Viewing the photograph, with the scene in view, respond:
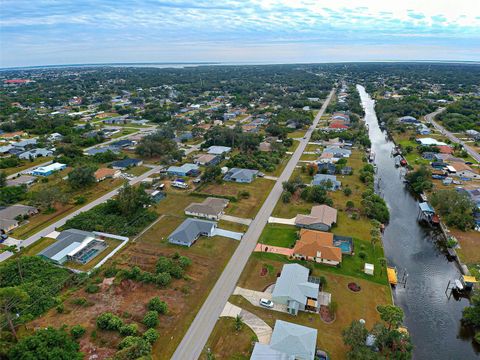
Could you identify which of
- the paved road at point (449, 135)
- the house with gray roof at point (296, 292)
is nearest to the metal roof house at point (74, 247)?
the house with gray roof at point (296, 292)

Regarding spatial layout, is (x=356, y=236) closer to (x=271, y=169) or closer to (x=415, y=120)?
(x=271, y=169)

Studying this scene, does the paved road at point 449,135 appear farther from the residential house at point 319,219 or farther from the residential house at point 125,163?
the residential house at point 125,163

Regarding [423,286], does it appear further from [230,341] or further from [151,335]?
[151,335]

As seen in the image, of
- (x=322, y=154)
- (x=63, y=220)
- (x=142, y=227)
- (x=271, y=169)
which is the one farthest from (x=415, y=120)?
(x=63, y=220)

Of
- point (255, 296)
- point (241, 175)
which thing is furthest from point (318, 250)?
point (241, 175)

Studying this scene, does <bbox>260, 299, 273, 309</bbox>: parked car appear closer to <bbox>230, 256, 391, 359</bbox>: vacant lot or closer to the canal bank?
<bbox>230, 256, 391, 359</bbox>: vacant lot

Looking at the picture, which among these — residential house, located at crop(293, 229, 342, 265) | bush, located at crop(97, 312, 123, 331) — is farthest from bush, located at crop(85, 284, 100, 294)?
residential house, located at crop(293, 229, 342, 265)
